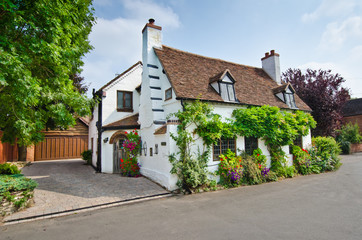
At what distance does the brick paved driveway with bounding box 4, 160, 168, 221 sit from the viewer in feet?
23.1

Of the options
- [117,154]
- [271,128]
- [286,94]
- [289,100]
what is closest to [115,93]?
[117,154]

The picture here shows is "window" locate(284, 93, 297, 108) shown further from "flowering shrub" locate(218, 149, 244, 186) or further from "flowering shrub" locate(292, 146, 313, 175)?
"flowering shrub" locate(218, 149, 244, 186)

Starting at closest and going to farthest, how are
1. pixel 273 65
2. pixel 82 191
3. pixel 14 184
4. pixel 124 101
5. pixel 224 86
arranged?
pixel 14 184 → pixel 82 191 → pixel 224 86 → pixel 124 101 → pixel 273 65

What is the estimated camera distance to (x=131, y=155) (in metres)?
12.7

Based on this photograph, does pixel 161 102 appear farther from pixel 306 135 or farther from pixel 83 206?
pixel 306 135

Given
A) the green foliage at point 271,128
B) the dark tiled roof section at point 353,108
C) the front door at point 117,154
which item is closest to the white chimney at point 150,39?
the front door at point 117,154

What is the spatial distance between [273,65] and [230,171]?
11.7m

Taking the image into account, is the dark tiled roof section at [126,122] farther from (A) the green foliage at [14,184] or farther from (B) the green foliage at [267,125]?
(B) the green foliage at [267,125]

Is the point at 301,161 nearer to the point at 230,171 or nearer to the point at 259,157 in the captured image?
the point at 259,157

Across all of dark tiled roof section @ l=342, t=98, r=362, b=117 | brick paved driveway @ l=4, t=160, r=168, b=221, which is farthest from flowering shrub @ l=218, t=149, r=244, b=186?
dark tiled roof section @ l=342, t=98, r=362, b=117

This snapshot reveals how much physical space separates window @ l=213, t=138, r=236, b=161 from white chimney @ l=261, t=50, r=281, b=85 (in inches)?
357

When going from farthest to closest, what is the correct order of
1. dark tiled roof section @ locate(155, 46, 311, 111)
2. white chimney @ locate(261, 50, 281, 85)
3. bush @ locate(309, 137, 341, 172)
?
white chimney @ locate(261, 50, 281, 85) → bush @ locate(309, 137, 341, 172) → dark tiled roof section @ locate(155, 46, 311, 111)

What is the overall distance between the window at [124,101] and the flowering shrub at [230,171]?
832cm

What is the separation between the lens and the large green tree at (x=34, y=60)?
6.03 m
